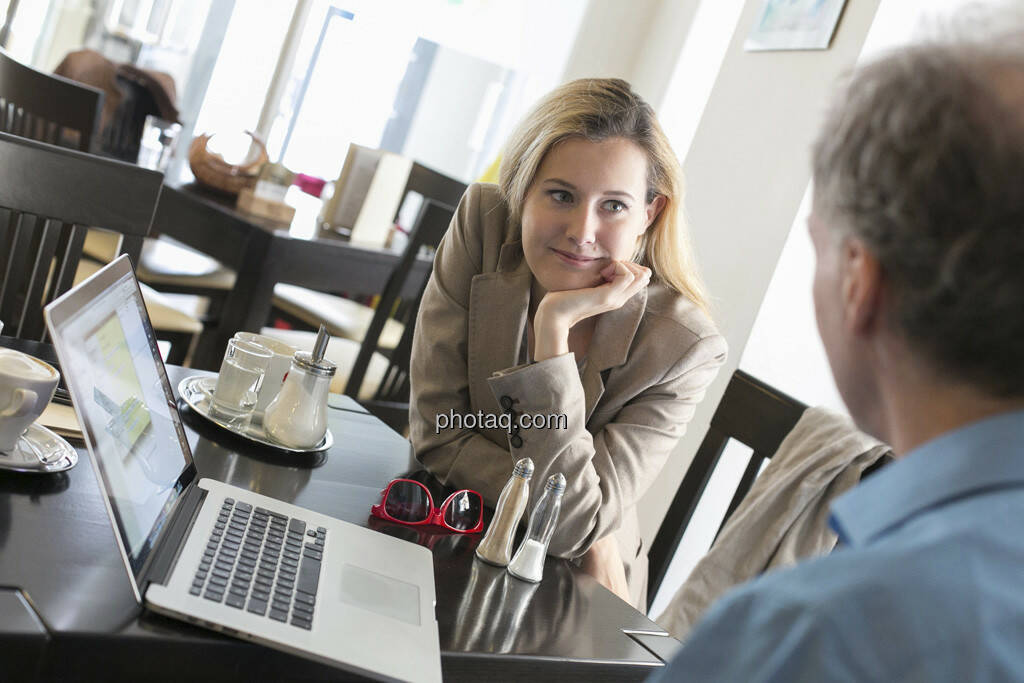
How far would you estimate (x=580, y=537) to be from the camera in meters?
1.36

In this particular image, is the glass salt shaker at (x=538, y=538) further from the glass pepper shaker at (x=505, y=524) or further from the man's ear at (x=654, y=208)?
the man's ear at (x=654, y=208)

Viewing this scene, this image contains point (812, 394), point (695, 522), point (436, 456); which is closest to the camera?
point (436, 456)

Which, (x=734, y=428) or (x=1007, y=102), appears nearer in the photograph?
(x=1007, y=102)

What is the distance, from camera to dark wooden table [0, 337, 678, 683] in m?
0.73

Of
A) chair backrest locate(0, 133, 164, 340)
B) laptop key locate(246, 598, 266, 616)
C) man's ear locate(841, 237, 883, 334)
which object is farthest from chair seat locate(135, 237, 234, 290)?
man's ear locate(841, 237, 883, 334)

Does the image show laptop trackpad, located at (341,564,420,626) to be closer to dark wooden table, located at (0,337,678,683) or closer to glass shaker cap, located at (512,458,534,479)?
dark wooden table, located at (0,337,678,683)

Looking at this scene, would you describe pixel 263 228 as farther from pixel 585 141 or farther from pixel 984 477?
pixel 984 477

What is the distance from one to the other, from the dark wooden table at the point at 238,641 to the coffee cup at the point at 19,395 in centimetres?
4

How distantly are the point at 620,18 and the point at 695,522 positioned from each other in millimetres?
2249

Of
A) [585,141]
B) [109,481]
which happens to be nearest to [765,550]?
[585,141]

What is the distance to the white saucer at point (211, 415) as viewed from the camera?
1258mm

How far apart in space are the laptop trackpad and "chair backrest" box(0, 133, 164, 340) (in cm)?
81

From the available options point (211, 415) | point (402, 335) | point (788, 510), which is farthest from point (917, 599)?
point (402, 335)

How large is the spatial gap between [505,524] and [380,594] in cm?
23
